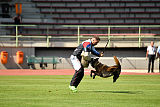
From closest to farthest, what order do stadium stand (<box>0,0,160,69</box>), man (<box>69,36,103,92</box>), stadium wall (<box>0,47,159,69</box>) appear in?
man (<box>69,36,103,92</box>)
stadium wall (<box>0,47,159,69</box>)
stadium stand (<box>0,0,160,69</box>)

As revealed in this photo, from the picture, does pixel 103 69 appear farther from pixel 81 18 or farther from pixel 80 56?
pixel 81 18

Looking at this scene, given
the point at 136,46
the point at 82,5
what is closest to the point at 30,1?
the point at 82,5

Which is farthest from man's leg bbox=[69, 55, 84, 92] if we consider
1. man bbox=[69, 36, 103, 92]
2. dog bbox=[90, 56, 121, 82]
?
dog bbox=[90, 56, 121, 82]

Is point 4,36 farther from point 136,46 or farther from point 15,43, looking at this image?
point 136,46

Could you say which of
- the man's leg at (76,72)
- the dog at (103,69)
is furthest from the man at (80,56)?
the dog at (103,69)

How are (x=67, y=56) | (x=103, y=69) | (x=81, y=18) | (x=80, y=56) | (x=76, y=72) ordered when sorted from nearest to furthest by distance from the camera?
(x=76, y=72) → (x=80, y=56) → (x=103, y=69) → (x=67, y=56) → (x=81, y=18)

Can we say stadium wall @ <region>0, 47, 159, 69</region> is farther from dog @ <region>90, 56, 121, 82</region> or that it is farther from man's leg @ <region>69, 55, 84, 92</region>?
man's leg @ <region>69, 55, 84, 92</region>

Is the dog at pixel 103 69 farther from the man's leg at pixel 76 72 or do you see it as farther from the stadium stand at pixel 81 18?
the stadium stand at pixel 81 18

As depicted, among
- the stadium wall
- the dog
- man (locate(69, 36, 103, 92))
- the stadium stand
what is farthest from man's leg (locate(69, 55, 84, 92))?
the stadium stand

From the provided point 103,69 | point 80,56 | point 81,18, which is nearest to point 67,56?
point 81,18

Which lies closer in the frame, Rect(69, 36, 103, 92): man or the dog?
Rect(69, 36, 103, 92): man

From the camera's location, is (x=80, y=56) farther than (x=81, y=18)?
No

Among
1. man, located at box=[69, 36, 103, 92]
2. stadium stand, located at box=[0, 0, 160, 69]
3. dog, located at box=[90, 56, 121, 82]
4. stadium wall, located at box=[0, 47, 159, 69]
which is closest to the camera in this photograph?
man, located at box=[69, 36, 103, 92]

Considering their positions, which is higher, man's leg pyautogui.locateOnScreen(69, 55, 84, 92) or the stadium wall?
man's leg pyautogui.locateOnScreen(69, 55, 84, 92)
